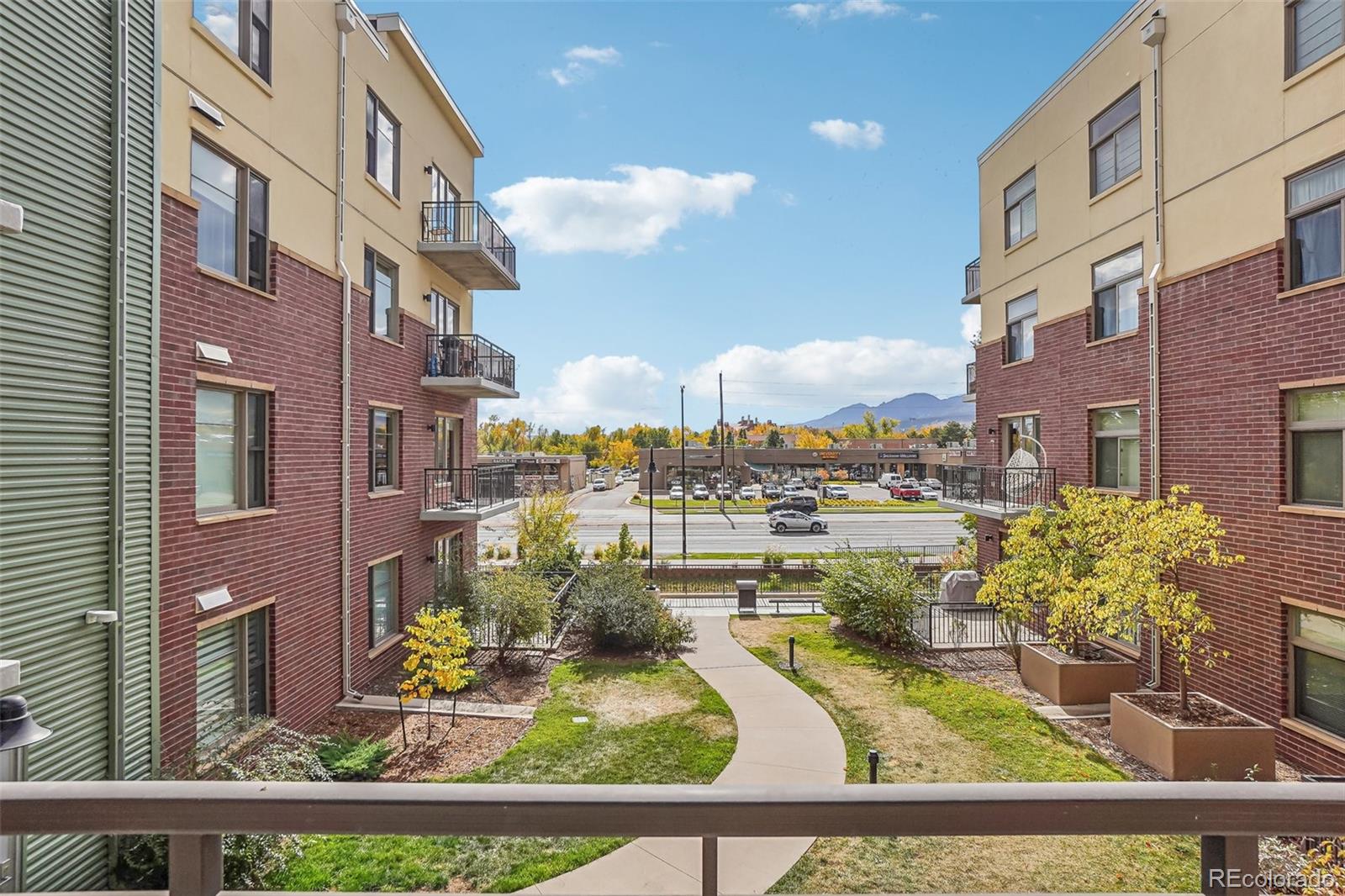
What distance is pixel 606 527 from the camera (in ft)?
121

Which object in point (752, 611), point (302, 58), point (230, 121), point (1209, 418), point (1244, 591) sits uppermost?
point (302, 58)

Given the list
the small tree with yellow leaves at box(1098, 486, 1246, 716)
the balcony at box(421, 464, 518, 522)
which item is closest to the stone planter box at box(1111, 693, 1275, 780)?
the small tree with yellow leaves at box(1098, 486, 1246, 716)

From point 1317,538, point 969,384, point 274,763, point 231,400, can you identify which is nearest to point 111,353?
point 231,400

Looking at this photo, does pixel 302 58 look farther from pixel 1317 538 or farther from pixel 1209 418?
pixel 1317 538

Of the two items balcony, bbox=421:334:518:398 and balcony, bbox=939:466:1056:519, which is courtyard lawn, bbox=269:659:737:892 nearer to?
balcony, bbox=421:334:518:398

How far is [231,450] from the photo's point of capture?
781 cm

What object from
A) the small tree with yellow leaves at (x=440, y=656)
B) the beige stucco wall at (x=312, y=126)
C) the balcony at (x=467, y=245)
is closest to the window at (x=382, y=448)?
the beige stucco wall at (x=312, y=126)

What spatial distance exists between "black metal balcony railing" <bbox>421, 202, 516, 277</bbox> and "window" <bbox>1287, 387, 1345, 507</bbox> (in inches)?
547

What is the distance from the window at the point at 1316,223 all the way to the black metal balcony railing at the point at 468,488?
13.7 m

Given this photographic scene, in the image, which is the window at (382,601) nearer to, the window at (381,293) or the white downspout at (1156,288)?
the window at (381,293)

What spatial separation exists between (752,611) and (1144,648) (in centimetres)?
844

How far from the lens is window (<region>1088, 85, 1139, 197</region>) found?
11.5m

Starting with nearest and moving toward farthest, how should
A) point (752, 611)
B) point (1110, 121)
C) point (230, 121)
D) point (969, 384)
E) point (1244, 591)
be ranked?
point (230, 121), point (1244, 591), point (1110, 121), point (752, 611), point (969, 384)

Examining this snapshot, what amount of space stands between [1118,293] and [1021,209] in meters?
4.55
